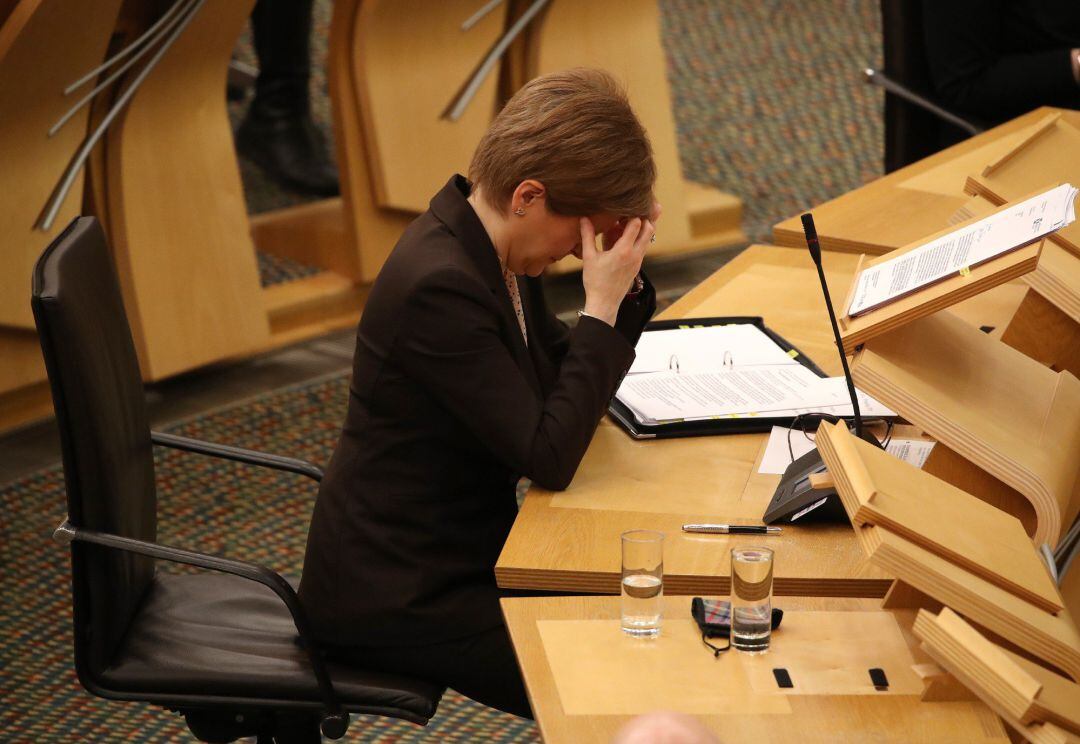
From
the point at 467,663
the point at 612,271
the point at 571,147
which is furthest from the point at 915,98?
the point at 467,663

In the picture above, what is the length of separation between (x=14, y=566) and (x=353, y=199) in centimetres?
155

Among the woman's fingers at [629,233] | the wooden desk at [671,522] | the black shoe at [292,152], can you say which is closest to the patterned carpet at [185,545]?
the wooden desk at [671,522]

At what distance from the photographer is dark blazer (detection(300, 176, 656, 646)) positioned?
1729mm

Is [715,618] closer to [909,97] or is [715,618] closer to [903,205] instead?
[903,205]

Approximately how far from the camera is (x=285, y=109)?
484cm

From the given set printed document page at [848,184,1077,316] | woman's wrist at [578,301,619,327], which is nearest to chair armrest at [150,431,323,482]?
woman's wrist at [578,301,619,327]

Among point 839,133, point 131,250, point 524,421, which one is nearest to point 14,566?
point 131,250

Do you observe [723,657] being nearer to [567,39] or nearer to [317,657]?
[317,657]

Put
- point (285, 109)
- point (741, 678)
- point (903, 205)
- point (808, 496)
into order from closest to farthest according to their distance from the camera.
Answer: point (741, 678) → point (808, 496) → point (903, 205) → point (285, 109)

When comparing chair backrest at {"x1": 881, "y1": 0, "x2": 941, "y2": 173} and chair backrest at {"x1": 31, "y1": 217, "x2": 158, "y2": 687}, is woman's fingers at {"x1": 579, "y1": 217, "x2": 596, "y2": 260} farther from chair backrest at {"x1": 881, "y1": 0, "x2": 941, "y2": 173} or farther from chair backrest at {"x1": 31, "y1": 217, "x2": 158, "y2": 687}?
chair backrest at {"x1": 881, "y1": 0, "x2": 941, "y2": 173}

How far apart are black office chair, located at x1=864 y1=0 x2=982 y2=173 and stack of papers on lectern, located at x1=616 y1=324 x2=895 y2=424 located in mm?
1510

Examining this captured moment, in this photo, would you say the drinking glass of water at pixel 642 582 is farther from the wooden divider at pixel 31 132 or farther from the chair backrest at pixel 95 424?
the wooden divider at pixel 31 132

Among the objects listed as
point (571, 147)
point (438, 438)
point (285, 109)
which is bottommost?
point (438, 438)

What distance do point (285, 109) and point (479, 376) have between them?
3.34 meters
